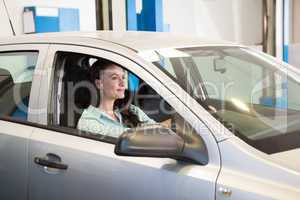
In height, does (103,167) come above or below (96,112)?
below

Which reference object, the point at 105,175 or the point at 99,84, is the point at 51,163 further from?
Answer: the point at 99,84

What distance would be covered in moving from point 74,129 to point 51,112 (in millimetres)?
144

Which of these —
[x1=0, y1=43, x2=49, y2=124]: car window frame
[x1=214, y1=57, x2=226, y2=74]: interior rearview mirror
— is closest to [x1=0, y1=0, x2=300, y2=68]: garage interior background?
[x1=0, y1=43, x2=49, y2=124]: car window frame

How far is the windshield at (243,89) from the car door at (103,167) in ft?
0.46

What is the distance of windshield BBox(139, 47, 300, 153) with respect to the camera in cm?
192

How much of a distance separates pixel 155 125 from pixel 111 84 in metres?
0.61

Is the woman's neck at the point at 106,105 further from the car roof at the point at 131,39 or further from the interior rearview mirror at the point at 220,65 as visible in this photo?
the interior rearview mirror at the point at 220,65

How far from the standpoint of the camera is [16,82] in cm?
262

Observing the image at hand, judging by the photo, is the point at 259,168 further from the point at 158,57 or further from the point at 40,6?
the point at 40,6

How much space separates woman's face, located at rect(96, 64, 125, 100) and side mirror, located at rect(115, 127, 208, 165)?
0.58m

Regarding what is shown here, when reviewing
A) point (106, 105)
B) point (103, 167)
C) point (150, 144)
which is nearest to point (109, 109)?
point (106, 105)

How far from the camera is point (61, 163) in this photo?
209 cm

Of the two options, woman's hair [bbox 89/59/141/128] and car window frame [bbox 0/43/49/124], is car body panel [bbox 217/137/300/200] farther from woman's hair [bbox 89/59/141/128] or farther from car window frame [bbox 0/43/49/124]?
car window frame [bbox 0/43/49/124]

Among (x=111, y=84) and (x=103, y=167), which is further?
(x=111, y=84)
